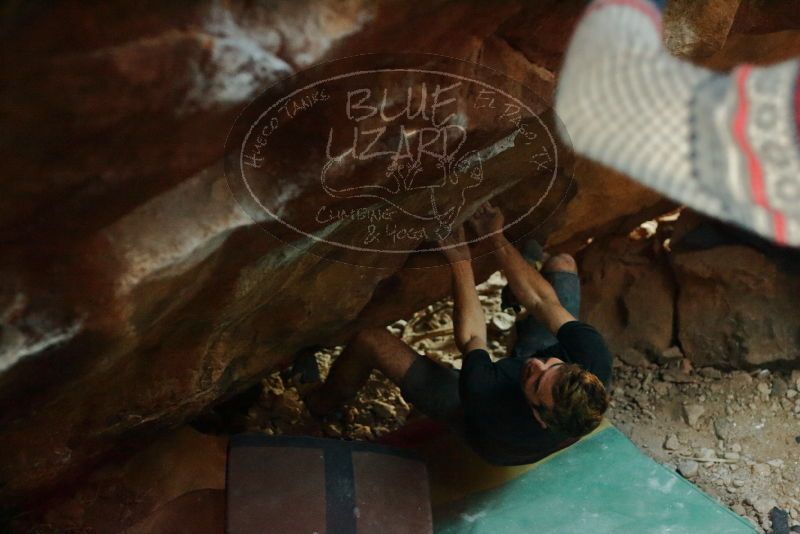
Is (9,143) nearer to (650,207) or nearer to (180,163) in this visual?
(180,163)

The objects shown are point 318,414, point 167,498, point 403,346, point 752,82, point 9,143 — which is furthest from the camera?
point 318,414

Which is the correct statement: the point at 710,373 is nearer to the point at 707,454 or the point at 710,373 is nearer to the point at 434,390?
the point at 707,454

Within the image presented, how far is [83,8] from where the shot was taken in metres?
1.16

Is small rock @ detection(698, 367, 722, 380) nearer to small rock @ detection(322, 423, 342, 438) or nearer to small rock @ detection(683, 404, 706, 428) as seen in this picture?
small rock @ detection(683, 404, 706, 428)

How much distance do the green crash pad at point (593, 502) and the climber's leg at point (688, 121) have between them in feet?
6.50

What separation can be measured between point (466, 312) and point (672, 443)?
1.26m

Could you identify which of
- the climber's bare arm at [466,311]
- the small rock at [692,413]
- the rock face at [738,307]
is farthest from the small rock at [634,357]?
the climber's bare arm at [466,311]

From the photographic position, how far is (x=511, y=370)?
8.48ft

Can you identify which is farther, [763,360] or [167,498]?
[763,360]

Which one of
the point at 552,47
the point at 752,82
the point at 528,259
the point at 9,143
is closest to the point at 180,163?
the point at 9,143

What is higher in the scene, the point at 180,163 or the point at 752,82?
the point at 752,82

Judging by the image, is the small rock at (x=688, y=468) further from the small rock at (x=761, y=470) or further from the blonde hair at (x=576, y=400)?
the blonde hair at (x=576, y=400)

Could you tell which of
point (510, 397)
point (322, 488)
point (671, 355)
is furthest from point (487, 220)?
point (671, 355)

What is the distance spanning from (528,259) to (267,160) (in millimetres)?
1864
